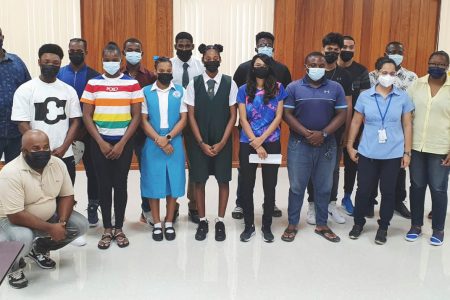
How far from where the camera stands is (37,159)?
273 cm

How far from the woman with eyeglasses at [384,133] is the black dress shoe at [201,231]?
132cm

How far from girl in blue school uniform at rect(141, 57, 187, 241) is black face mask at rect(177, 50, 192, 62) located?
1.39 feet

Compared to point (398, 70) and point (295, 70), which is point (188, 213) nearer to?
point (398, 70)

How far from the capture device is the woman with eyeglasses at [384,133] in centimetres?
349

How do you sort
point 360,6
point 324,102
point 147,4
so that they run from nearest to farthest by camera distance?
point 324,102 < point 147,4 < point 360,6

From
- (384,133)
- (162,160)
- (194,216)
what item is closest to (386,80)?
(384,133)

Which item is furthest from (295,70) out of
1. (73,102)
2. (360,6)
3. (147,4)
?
(73,102)

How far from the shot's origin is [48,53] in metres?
3.29

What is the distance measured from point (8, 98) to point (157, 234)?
1565mm

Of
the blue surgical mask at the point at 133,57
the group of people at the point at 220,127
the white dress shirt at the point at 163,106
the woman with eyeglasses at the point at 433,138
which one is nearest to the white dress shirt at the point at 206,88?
the group of people at the point at 220,127

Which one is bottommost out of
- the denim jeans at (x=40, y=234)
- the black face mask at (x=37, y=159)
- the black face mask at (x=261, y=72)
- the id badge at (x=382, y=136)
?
the denim jeans at (x=40, y=234)

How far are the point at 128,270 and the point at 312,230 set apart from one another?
1674 mm

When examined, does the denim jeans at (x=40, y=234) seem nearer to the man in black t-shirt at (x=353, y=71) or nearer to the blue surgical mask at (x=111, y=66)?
the blue surgical mask at (x=111, y=66)

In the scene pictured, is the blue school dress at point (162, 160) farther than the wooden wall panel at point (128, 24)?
No
